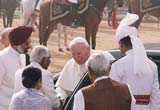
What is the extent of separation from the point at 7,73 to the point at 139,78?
1480 millimetres

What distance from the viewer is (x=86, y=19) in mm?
16266

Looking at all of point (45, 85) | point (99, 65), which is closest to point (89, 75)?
point (99, 65)

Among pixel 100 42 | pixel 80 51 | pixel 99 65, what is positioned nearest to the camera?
pixel 99 65

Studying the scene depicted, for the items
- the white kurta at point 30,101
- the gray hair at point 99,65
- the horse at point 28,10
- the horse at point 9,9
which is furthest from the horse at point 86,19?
the gray hair at point 99,65

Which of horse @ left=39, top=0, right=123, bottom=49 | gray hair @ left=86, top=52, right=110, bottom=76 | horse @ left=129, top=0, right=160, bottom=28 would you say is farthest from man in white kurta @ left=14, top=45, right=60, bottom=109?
horse @ left=129, top=0, right=160, bottom=28

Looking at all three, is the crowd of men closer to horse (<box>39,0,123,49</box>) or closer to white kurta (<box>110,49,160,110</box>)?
white kurta (<box>110,49,160,110</box>)

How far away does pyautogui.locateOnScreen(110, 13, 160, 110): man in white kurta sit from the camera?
510cm

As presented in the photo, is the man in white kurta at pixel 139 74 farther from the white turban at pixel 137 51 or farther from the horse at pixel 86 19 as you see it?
the horse at pixel 86 19

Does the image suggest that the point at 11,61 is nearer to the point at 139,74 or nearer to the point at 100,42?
the point at 139,74

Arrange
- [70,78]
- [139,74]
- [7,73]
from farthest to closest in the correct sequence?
[70,78]
[7,73]
[139,74]

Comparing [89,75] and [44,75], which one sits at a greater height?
[89,75]

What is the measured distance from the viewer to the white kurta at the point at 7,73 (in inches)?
233

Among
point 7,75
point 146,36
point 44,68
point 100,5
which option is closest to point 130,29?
point 44,68

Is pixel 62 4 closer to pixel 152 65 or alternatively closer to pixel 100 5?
pixel 100 5
